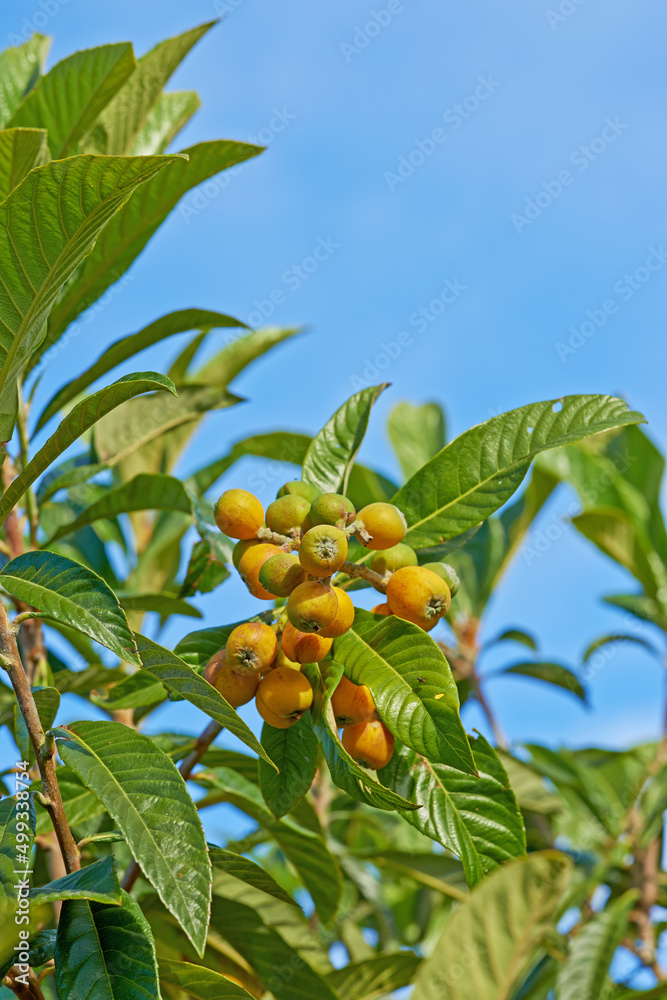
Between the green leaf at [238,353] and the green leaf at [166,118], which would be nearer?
the green leaf at [166,118]

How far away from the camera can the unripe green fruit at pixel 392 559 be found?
1446 millimetres

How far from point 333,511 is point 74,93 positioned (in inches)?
60.3

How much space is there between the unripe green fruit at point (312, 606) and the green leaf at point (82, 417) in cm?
36

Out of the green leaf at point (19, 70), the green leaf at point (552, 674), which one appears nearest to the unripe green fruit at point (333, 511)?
the green leaf at point (19, 70)

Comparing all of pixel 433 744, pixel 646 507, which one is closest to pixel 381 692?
pixel 433 744

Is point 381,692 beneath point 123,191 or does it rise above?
beneath

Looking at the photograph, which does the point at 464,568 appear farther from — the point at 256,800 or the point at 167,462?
the point at 256,800

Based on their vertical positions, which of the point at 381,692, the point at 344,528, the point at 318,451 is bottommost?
the point at 381,692

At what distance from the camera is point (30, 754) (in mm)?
1643

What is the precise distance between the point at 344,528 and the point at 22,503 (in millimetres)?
1306

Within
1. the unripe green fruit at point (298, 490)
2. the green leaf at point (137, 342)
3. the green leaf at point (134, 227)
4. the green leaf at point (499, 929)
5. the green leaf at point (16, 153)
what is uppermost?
the green leaf at point (16, 153)

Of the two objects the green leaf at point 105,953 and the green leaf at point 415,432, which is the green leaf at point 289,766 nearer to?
the green leaf at point 105,953

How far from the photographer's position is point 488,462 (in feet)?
5.10

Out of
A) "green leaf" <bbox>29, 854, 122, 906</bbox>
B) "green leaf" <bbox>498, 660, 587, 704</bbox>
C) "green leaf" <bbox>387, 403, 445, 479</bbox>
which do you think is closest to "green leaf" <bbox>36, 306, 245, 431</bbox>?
"green leaf" <bbox>29, 854, 122, 906</bbox>
